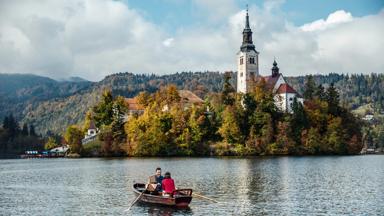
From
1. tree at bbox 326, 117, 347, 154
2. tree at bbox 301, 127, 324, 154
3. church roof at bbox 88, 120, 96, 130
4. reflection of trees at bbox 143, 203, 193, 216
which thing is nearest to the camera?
reflection of trees at bbox 143, 203, 193, 216

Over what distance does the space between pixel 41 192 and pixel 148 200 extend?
17.4 m

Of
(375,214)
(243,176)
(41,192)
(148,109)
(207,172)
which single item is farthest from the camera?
(148,109)

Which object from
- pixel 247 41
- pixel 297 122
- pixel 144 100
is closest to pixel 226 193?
pixel 297 122

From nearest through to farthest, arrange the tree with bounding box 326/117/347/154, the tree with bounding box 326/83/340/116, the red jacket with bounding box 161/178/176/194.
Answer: the red jacket with bounding box 161/178/176/194 → the tree with bounding box 326/117/347/154 → the tree with bounding box 326/83/340/116

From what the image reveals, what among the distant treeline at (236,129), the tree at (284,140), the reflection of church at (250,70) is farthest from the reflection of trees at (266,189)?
the reflection of church at (250,70)

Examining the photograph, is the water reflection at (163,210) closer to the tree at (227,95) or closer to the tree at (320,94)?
the tree at (227,95)

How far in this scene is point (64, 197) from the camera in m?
56.4

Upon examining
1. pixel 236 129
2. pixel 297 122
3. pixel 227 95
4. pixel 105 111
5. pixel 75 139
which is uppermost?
pixel 227 95

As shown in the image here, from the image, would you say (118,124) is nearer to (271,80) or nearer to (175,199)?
(271,80)

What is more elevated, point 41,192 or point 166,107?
point 166,107

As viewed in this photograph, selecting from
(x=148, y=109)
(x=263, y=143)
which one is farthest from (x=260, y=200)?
(x=148, y=109)

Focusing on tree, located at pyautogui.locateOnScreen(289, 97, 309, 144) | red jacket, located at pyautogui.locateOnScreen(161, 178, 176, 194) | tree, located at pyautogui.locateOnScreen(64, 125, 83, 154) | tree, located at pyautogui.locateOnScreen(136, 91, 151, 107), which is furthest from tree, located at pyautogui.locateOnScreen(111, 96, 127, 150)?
red jacket, located at pyautogui.locateOnScreen(161, 178, 176, 194)

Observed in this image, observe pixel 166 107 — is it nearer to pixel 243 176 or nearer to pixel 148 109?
pixel 148 109

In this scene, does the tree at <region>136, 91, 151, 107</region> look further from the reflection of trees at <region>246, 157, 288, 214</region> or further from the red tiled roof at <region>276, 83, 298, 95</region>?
the reflection of trees at <region>246, 157, 288, 214</region>
